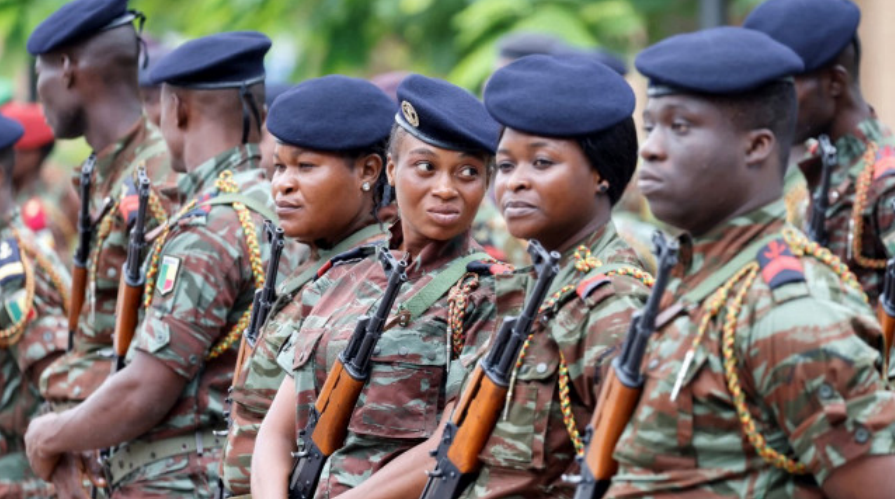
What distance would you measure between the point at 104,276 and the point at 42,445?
2.61ft

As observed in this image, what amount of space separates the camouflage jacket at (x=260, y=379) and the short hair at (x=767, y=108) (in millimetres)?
1984

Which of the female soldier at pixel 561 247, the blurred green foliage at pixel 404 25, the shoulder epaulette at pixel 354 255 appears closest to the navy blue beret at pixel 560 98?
the female soldier at pixel 561 247

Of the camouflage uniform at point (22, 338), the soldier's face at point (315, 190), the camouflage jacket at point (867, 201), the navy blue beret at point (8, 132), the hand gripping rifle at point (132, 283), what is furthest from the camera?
the navy blue beret at point (8, 132)

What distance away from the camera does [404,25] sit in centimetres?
1370

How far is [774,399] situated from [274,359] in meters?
2.38

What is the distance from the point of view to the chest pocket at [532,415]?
4.13 metres

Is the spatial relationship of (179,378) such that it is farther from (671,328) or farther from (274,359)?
(671,328)

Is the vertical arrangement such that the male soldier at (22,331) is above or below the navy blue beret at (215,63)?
below

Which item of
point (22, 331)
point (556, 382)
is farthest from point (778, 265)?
point (22, 331)

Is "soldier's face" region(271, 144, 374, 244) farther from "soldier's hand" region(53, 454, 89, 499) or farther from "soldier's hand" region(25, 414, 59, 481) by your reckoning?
"soldier's hand" region(53, 454, 89, 499)

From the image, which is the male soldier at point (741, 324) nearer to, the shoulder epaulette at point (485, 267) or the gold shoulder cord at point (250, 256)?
the shoulder epaulette at point (485, 267)

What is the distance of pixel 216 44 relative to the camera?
6.57 m

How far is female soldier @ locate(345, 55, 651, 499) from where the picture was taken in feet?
13.5

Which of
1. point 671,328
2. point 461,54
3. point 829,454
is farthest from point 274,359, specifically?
point 461,54
